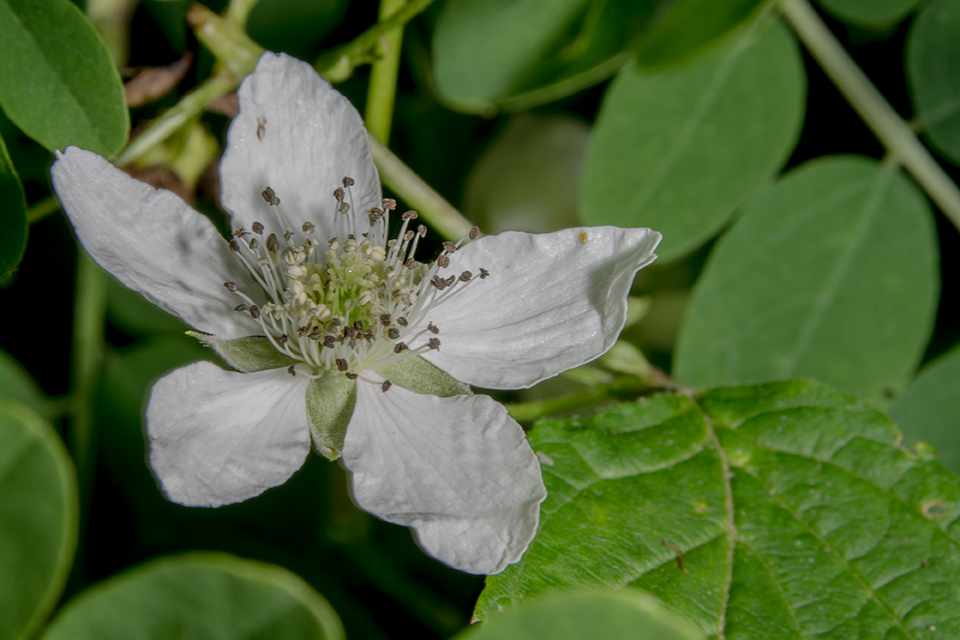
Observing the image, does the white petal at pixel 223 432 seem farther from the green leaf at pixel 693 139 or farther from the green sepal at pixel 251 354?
the green leaf at pixel 693 139

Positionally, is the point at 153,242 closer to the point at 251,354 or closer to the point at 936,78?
the point at 251,354

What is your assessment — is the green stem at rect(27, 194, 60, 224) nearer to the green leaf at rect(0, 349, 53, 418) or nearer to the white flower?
the white flower

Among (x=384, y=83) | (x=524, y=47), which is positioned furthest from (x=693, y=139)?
(x=384, y=83)

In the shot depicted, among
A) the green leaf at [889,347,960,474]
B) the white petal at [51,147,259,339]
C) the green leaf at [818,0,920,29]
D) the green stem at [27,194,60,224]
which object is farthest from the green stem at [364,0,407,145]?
the green leaf at [889,347,960,474]

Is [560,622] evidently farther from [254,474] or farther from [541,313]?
[541,313]

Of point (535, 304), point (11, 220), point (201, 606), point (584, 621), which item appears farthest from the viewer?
point (535, 304)

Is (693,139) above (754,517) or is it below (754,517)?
above
